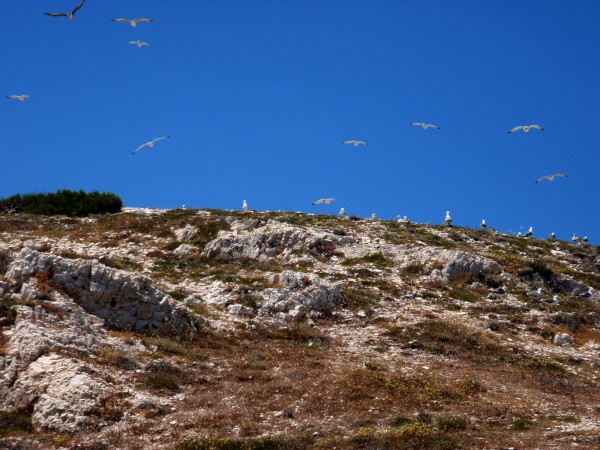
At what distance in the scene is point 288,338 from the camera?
34.3 m

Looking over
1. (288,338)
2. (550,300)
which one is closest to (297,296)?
(288,338)

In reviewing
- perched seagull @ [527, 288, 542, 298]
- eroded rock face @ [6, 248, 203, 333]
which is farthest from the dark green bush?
perched seagull @ [527, 288, 542, 298]

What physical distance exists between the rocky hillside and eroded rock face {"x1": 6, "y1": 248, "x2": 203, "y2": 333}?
0.23 ft

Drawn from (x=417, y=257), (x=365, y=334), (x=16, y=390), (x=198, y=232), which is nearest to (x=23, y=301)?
(x=16, y=390)

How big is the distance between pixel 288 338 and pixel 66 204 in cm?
3279

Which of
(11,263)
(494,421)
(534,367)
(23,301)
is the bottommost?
(494,421)

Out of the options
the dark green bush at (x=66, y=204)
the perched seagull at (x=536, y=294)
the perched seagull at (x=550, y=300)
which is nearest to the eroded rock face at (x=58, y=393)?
the perched seagull at (x=550, y=300)

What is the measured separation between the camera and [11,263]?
31.7 meters

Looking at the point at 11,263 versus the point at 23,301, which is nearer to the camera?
the point at 23,301

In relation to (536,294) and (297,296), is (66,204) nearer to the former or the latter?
(297,296)

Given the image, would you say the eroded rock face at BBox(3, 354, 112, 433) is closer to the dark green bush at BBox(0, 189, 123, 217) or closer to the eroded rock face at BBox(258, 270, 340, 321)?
the eroded rock face at BBox(258, 270, 340, 321)

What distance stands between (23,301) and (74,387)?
704 cm

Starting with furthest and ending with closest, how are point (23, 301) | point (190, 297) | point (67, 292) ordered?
point (190, 297) → point (67, 292) → point (23, 301)

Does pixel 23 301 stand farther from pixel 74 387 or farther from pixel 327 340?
pixel 327 340
